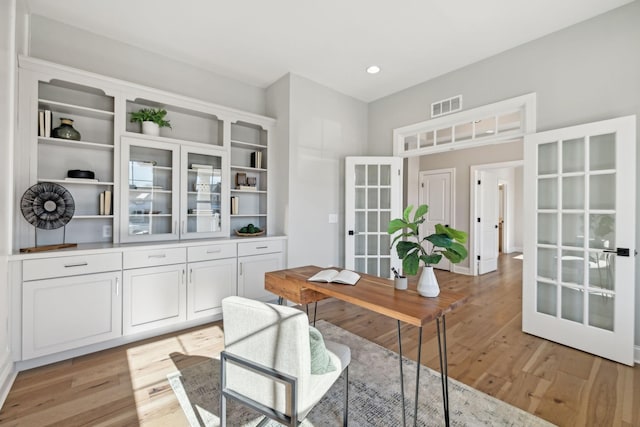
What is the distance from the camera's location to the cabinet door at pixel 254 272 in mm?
3408

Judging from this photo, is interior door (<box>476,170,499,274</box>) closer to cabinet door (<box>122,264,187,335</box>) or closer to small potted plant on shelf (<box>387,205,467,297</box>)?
small potted plant on shelf (<box>387,205,467,297</box>)

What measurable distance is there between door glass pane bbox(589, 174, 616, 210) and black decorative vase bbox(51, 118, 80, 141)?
15.8ft

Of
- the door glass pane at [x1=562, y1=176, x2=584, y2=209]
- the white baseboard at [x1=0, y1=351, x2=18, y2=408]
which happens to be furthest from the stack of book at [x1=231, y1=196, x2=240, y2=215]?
the door glass pane at [x1=562, y1=176, x2=584, y2=209]

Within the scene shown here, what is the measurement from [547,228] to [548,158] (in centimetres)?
72

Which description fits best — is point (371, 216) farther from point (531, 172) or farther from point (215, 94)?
point (215, 94)

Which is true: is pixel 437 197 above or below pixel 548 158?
below

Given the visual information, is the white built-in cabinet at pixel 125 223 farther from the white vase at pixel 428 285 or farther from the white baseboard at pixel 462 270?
the white baseboard at pixel 462 270

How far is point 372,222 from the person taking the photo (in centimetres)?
435

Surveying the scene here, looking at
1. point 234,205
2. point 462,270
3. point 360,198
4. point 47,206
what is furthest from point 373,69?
point 462,270

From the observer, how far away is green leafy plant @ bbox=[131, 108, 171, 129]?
10.0ft

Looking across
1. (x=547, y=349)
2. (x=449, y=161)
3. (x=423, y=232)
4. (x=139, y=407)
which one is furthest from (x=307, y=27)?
(x=423, y=232)

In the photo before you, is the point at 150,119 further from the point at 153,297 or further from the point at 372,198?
the point at 372,198

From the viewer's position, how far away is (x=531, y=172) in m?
3.00

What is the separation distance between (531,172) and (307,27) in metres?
2.74
